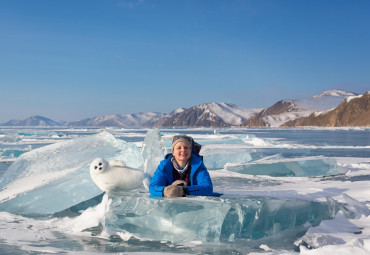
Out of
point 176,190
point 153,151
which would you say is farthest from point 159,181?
point 153,151

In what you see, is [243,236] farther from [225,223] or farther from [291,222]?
[291,222]

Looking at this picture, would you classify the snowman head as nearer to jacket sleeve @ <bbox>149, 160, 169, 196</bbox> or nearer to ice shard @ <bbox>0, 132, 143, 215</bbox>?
jacket sleeve @ <bbox>149, 160, 169, 196</bbox>

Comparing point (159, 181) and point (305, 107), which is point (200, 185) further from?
point (305, 107)

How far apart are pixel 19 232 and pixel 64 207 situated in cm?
84

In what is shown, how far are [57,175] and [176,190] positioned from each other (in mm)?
2244

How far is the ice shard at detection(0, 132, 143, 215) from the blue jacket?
4.46ft

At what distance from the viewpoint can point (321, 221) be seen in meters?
3.36

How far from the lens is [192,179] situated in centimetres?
351

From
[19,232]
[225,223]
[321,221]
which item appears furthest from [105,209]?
[321,221]

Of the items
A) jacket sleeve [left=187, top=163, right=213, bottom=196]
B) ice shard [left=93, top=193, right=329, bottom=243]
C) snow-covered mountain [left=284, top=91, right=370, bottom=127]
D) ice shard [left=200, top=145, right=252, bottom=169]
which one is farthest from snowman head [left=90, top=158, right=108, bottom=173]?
snow-covered mountain [left=284, top=91, right=370, bottom=127]

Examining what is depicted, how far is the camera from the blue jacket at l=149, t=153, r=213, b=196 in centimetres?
338

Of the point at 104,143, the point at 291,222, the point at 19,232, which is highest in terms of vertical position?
the point at 104,143

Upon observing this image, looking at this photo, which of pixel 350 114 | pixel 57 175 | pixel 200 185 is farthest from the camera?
pixel 350 114

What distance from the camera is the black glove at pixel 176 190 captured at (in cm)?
320
